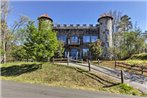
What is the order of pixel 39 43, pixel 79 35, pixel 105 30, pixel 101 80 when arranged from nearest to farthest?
pixel 101 80, pixel 39 43, pixel 105 30, pixel 79 35

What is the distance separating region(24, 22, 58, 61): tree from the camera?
1016 inches

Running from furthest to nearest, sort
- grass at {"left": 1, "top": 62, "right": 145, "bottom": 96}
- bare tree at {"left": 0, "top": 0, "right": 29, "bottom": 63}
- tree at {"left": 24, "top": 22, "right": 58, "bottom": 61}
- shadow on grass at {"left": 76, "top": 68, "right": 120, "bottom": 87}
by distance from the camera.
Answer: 1. bare tree at {"left": 0, "top": 0, "right": 29, "bottom": 63}
2. tree at {"left": 24, "top": 22, "right": 58, "bottom": 61}
3. shadow on grass at {"left": 76, "top": 68, "right": 120, "bottom": 87}
4. grass at {"left": 1, "top": 62, "right": 145, "bottom": 96}

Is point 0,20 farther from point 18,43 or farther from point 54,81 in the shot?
point 54,81

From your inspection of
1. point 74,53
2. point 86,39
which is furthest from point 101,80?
point 86,39

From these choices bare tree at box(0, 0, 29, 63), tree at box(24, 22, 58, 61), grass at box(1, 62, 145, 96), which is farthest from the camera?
bare tree at box(0, 0, 29, 63)

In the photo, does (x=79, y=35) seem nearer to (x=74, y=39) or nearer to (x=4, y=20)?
(x=74, y=39)

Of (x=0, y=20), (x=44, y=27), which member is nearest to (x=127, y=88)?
(x=44, y=27)


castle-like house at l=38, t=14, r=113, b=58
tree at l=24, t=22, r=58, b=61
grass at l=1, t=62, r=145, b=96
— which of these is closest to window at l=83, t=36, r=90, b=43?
castle-like house at l=38, t=14, r=113, b=58

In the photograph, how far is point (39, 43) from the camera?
26312 millimetres

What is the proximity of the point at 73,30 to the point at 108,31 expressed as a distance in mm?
7200

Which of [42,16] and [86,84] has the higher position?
[42,16]

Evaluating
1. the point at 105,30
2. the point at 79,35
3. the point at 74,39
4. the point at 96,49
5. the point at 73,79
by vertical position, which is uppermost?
the point at 105,30

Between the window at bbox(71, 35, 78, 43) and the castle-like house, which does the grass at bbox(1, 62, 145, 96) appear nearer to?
the castle-like house

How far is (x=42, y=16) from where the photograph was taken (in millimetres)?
41875
